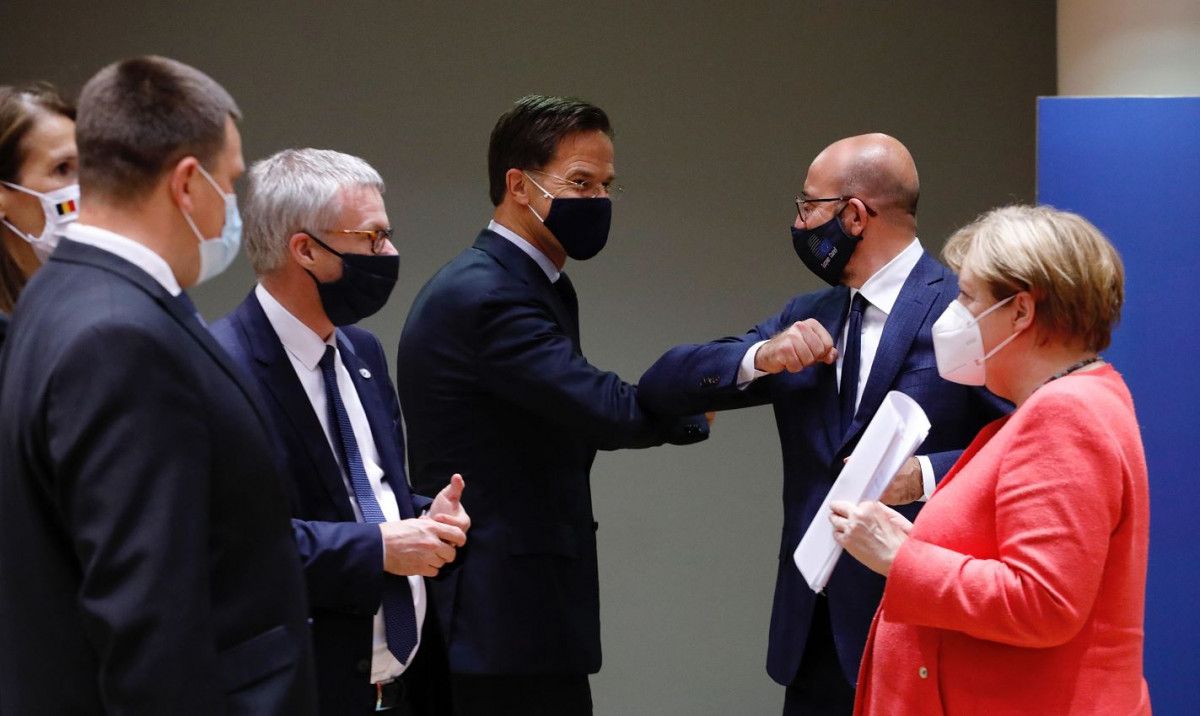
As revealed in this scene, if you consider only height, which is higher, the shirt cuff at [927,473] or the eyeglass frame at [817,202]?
the eyeglass frame at [817,202]

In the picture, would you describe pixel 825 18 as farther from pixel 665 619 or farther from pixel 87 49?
pixel 87 49

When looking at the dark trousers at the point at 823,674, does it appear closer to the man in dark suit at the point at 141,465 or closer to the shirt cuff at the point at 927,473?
the shirt cuff at the point at 927,473

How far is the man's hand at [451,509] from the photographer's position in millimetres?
2322

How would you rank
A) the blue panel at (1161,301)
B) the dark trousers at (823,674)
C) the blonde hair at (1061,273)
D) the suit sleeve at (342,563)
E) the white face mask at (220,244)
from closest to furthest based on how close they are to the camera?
1. the white face mask at (220,244)
2. the blonde hair at (1061,273)
3. the suit sleeve at (342,563)
4. the dark trousers at (823,674)
5. the blue panel at (1161,301)

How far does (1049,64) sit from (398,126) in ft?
8.66

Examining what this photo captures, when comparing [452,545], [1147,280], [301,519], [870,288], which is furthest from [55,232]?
[1147,280]

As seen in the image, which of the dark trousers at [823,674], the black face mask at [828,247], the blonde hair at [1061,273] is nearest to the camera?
the blonde hair at [1061,273]

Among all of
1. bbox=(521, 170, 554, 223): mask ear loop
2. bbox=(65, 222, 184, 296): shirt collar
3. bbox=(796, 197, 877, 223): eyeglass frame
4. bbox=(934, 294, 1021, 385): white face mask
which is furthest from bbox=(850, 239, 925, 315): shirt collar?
bbox=(65, 222, 184, 296): shirt collar

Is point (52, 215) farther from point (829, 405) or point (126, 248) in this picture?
point (829, 405)

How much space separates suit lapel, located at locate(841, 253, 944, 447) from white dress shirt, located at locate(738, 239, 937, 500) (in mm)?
36

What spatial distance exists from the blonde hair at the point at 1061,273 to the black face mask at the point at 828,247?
2.34 ft

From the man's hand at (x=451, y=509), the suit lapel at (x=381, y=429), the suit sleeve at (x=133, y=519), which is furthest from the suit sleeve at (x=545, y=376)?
the suit sleeve at (x=133, y=519)

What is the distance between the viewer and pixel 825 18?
16.3 ft

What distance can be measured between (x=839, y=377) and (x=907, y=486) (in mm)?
307
